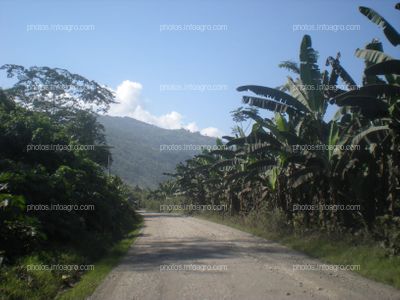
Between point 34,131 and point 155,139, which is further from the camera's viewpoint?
point 155,139

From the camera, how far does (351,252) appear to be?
1058 cm

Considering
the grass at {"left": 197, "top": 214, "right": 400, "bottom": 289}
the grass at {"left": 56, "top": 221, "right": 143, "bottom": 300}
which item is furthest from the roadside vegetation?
the grass at {"left": 56, "top": 221, "right": 143, "bottom": 300}

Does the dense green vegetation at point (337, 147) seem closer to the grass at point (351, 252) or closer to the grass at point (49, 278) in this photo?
the grass at point (351, 252)

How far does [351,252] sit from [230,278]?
3705 mm

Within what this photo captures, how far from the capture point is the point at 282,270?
9.28m

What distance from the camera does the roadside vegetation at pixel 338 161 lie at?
10.9m

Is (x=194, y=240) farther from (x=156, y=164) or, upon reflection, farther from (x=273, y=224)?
(x=156, y=164)

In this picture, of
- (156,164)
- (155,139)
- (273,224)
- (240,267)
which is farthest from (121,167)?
(240,267)

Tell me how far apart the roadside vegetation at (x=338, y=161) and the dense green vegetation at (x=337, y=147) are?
1.1 inches

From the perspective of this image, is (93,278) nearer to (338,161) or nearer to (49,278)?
(49,278)

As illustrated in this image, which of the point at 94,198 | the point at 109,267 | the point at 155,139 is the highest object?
the point at 155,139

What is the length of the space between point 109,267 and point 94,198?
243 inches

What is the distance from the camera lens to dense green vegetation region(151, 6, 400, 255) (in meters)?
11.2

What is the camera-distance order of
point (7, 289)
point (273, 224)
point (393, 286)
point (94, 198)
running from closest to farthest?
point (7, 289), point (393, 286), point (94, 198), point (273, 224)
